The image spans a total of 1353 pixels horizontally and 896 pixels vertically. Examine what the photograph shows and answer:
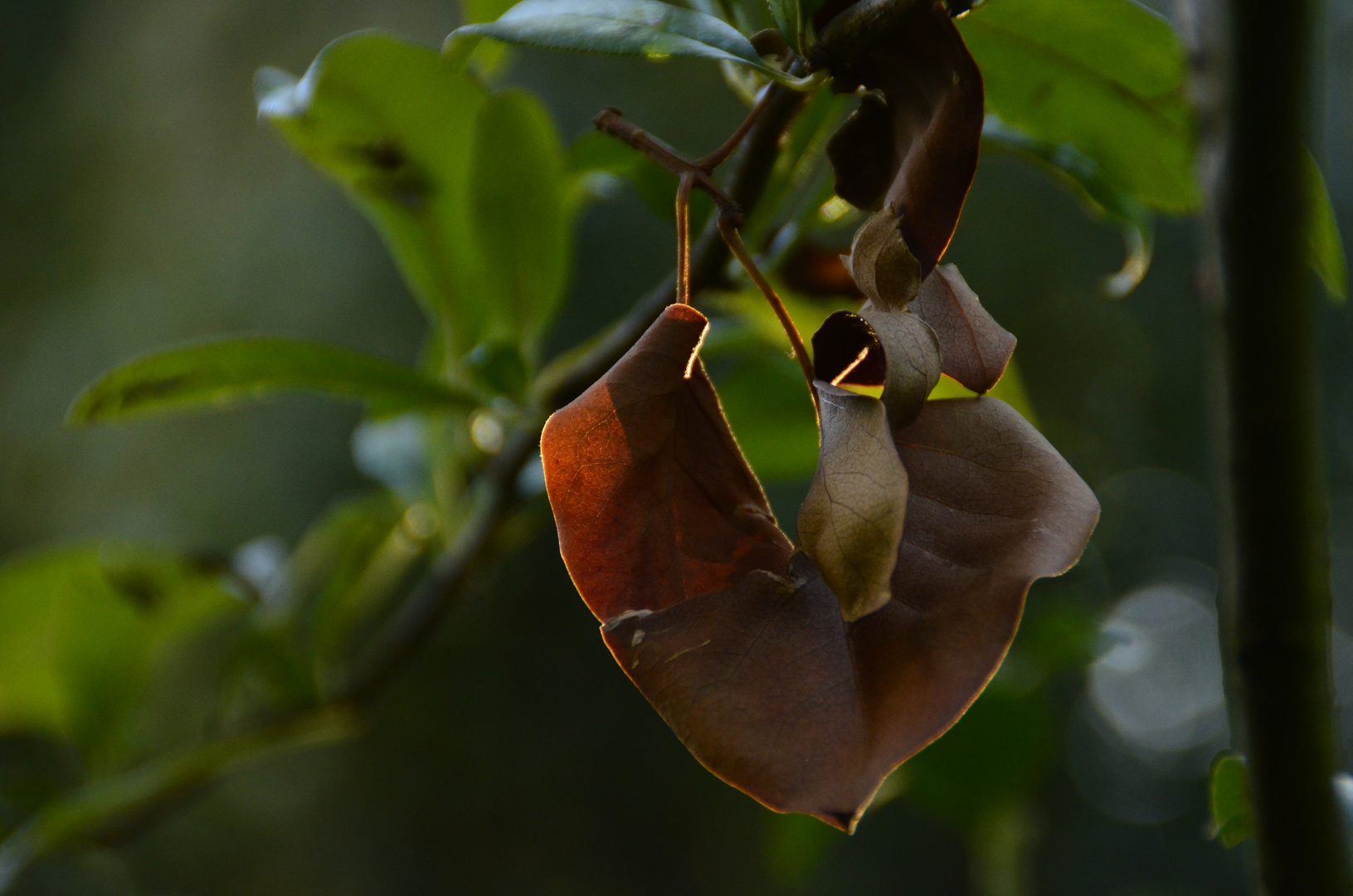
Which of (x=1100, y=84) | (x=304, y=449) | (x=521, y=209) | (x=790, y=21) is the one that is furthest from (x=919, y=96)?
(x=304, y=449)

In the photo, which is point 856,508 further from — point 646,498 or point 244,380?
point 244,380

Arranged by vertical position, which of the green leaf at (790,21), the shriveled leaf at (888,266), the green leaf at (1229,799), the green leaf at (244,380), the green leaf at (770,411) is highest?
the green leaf at (790,21)

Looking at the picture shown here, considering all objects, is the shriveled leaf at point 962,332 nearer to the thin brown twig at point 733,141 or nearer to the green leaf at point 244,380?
the thin brown twig at point 733,141

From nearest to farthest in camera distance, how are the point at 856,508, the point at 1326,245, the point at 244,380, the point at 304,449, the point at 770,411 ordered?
the point at 856,508 → the point at 1326,245 → the point at 244,380 → the point at 770,411 → the point at 304,449

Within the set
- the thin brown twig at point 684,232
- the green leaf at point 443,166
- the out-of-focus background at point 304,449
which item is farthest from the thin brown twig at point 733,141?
the out-of-focus background at point 304,449

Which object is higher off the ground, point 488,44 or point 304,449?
point 488,44

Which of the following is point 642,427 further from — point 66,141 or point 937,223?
point 66,141

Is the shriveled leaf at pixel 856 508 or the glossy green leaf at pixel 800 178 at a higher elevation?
the shriveled leaf at pixel 856 508
